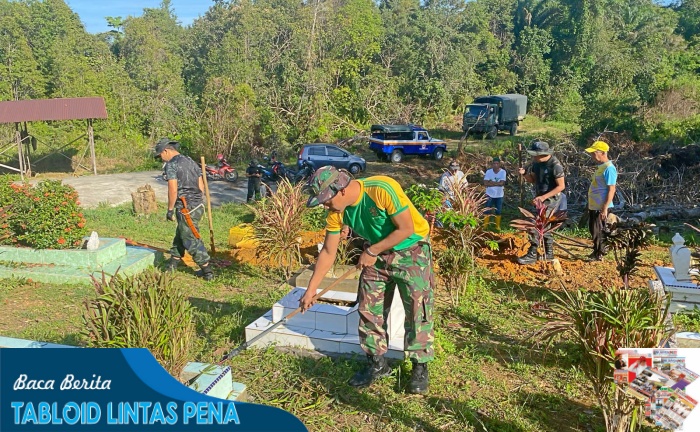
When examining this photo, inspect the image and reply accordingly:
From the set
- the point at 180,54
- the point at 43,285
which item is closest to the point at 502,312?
the point at 43,285

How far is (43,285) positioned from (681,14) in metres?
48.7

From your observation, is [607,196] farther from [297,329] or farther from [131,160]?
[131,160]

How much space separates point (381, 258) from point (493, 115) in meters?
20.9

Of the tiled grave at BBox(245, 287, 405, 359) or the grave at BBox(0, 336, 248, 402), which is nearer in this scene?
the grave at BBox(0, 336, 248, 402)

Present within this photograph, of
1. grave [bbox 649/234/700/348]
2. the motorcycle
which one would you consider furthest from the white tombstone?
the motorcycle

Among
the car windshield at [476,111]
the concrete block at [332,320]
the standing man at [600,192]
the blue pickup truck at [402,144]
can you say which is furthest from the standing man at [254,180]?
the car windshield at [476,111]

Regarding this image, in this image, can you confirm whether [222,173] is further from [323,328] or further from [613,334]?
[613,334]

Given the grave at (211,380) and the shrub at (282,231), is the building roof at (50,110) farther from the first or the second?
the grave at (211,380)

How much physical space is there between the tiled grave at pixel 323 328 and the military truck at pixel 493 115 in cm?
1873

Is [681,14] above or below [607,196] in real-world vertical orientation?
above

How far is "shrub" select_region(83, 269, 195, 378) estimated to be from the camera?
11.0 feet

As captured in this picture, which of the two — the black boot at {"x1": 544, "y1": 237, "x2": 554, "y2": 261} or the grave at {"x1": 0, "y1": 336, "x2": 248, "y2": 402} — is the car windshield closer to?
the black boot at {"x1": 544, "y1": 237, "x2": 554, "y2": 261}

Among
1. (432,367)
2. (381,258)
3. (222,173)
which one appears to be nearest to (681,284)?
(432,367)

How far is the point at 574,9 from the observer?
36.5 metres
